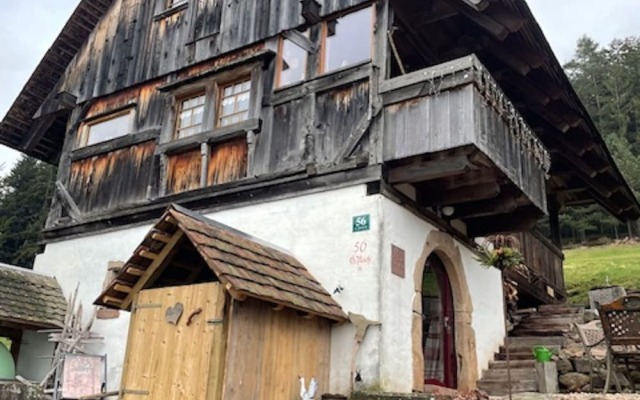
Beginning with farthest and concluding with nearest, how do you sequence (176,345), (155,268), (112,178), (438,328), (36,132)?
(36,132), (112,178), (438,328), (155,268), (176,345)

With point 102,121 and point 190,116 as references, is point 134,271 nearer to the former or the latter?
point 190,116

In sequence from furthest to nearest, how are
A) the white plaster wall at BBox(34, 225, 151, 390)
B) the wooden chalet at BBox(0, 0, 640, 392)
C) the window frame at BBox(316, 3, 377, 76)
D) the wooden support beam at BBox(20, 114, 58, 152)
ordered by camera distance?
the wooden support beam at BBox(20, 114, 58, 152)
the white plaster wall at BBox(34, 225, 151, 390)
the window frame at BBox(316, 3, 377, 76)
the wooden chalet at BBox(0, 0, 640, 392)

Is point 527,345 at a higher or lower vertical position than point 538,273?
lower

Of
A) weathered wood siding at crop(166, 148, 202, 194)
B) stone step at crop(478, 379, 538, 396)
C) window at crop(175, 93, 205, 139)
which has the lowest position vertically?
stone step at crop(478, 379, 538, 396)

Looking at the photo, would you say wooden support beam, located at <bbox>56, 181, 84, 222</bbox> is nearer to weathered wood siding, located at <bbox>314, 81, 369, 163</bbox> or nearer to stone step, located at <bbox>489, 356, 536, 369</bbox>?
weathered wood siding, located at <bbox>314, 81, 369, 163</bbox>

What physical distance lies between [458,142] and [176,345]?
3.93 m

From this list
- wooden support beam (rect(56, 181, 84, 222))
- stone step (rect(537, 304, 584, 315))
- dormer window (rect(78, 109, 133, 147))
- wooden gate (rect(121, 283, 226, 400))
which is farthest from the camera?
stone step (rect(537, 304, 584, 315))

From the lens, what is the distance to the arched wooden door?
922 centimetres

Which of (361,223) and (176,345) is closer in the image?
(176,345)

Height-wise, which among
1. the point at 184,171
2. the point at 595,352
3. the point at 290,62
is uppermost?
the point at 290,62

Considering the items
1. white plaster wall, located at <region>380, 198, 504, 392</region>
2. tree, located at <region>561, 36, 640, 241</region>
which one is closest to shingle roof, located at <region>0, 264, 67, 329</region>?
white plaster wall, located at <region>380, 198, 504, 392</region>

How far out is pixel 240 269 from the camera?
6129 millimetres

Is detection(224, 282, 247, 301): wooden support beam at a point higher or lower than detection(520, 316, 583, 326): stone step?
lower

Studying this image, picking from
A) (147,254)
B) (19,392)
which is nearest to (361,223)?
(147,254)
